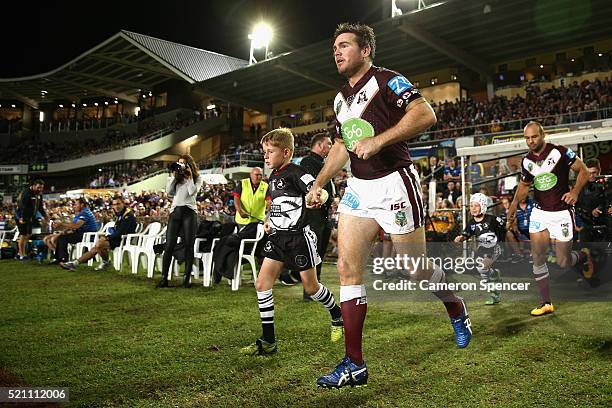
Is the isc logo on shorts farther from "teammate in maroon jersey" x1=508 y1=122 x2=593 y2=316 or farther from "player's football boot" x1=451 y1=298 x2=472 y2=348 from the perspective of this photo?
"teammate in maroon jersey" x1=508 y1=122 x2=593 y2=316

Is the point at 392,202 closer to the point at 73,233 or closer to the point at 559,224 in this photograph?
the point at 559,224

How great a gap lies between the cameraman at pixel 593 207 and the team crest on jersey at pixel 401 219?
5123mm

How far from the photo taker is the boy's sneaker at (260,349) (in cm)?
366

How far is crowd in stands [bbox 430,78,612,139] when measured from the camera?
18.3 meters

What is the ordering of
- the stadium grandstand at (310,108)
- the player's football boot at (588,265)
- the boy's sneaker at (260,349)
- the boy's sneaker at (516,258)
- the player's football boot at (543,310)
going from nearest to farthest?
1. the boy's sneaker at (260,349)
2. the player's football boot at (543,310)
3. the player's football boot at (588,265)
4. the boy's sneaker at (516,258)
5. the stadium grandstand at (310,108)

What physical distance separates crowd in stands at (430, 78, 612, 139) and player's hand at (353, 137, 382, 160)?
17064mm

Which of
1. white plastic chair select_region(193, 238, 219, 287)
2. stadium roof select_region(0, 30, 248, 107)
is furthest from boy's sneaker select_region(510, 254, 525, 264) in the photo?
stadium roof select_region(0, 30, 248, 107)

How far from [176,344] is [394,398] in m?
2.00

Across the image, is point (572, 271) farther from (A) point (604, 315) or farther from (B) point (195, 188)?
(B) point (195, 188)

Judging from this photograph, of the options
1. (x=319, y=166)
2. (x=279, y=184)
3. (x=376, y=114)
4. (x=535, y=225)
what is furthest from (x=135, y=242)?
(x=376, y=114)

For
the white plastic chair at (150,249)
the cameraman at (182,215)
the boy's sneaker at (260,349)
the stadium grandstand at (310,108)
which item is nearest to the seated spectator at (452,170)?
the stadium grandstand at (310,108)

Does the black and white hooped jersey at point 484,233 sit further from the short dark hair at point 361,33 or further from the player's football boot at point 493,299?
the short dark hair at point 361,33

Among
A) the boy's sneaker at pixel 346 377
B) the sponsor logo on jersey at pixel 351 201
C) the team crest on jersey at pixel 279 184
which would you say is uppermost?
the team crest on jersey at pixel 279 184

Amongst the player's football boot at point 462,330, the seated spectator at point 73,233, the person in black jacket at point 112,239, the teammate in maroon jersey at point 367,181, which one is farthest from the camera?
the seated spectator at point 73,233
